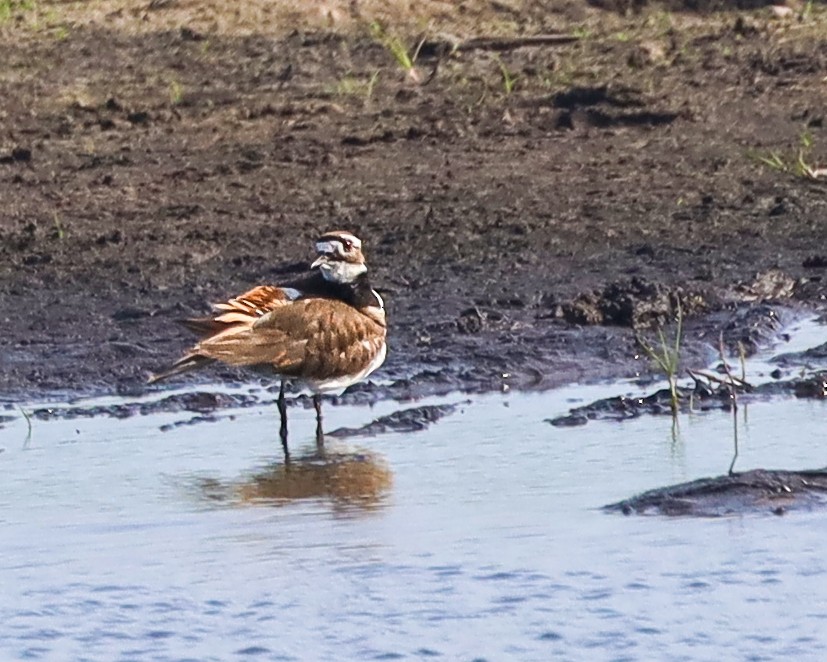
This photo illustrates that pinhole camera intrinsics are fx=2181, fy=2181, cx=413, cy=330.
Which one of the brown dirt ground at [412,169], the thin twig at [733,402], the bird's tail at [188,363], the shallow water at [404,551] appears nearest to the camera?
the shallow water at [404,551]

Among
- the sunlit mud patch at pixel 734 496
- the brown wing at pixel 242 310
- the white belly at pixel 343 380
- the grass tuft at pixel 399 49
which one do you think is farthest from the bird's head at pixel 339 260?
the grass tuft at pixel 399 49

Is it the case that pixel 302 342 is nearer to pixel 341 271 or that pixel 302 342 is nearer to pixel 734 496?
pixel 341 271

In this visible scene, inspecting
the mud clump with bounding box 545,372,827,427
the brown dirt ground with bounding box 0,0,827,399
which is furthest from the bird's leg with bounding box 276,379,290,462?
the mud clump with bounding box 545,372,827,427

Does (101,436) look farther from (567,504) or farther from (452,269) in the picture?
(452,269)

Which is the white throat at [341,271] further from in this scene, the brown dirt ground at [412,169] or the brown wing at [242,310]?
the brown dirt ground at [412,169]

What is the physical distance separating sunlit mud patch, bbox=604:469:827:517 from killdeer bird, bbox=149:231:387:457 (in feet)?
5.22

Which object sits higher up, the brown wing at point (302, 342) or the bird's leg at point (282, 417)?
the brown wing at point (302, 342)

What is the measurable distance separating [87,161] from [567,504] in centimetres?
565

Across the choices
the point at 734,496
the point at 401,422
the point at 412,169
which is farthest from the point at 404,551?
the point at 412,169

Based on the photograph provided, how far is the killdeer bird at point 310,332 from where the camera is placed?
8773 millimetres

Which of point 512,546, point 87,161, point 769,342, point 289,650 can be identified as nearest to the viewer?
point 289,650

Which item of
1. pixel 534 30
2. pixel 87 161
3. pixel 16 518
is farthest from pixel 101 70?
pixel 16 518

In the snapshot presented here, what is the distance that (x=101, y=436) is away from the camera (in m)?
8.85

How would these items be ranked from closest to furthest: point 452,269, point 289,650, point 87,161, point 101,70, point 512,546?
point 289,650 → point 512,546 → point 452,269 → point 87,161 → point 101,70
